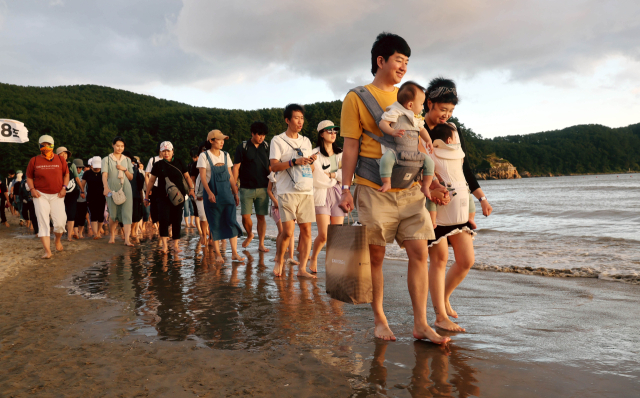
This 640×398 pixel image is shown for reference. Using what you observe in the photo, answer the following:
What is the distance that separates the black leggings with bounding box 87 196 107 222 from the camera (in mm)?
11766

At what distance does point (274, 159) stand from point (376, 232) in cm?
300

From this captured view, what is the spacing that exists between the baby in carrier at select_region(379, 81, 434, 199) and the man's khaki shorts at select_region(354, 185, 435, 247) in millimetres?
130

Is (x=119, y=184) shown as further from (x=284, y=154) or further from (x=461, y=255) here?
(x=461, y=255)

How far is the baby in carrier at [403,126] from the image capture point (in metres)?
3.14

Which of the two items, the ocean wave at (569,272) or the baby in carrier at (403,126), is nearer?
the baby in carrier at (403,126)

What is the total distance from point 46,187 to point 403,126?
7469mm

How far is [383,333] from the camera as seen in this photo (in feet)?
11.0

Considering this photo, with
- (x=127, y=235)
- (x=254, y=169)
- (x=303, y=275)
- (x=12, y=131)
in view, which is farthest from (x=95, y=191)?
(x=303, y=275)

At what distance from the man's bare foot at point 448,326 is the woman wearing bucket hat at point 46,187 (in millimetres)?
7225

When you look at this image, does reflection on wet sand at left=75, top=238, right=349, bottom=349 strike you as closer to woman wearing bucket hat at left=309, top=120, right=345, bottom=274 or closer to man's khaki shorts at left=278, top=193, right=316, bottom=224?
woman wearing bucket hat at left=309, top=120, right=345, bottom=274

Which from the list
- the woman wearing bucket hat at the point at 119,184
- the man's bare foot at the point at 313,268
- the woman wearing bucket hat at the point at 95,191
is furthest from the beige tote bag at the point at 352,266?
the woman wearing bucket hat at the point at 95,191

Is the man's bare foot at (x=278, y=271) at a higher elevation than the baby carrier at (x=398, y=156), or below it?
below

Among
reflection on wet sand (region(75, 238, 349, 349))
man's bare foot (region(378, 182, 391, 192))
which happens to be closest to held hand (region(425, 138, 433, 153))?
man's bare foot (region(378, 182, 391, 192))

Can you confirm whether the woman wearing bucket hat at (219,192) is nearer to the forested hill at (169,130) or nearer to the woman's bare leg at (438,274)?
the woman's bare leg at (438,274)
